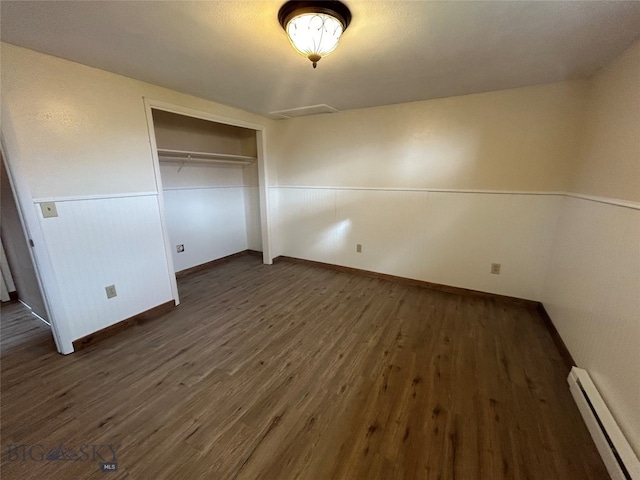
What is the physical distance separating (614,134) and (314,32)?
204cm

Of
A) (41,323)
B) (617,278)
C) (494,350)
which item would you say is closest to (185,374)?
(41,323)

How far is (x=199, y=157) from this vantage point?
3.42 meters

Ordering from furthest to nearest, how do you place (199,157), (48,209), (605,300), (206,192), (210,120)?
(206,192)
(199,157)
(210,120)
(48,209)
(605,300)

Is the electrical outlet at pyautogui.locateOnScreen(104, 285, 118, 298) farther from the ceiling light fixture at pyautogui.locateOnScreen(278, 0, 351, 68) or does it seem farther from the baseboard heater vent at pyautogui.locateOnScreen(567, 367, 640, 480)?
the baseboard heater vent at pyautogui.locateOnScreen(567, 367, 640, 480)

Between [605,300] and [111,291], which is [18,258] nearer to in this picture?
[111,291]

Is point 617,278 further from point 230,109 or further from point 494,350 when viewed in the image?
point 230,109

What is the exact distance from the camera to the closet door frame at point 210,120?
2385mm

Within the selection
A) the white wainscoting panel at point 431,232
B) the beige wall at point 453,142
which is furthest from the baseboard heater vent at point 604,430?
the beige wall at point 453,142

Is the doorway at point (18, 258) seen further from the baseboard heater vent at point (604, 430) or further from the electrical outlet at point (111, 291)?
the baseboard heater vent at point (604, 430)

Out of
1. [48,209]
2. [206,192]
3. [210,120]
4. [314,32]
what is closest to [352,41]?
[314,32]

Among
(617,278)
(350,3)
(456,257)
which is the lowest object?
(456,257)

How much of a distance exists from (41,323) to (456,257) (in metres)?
4.33

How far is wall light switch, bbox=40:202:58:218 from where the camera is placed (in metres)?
1.81

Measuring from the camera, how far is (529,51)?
171cm
